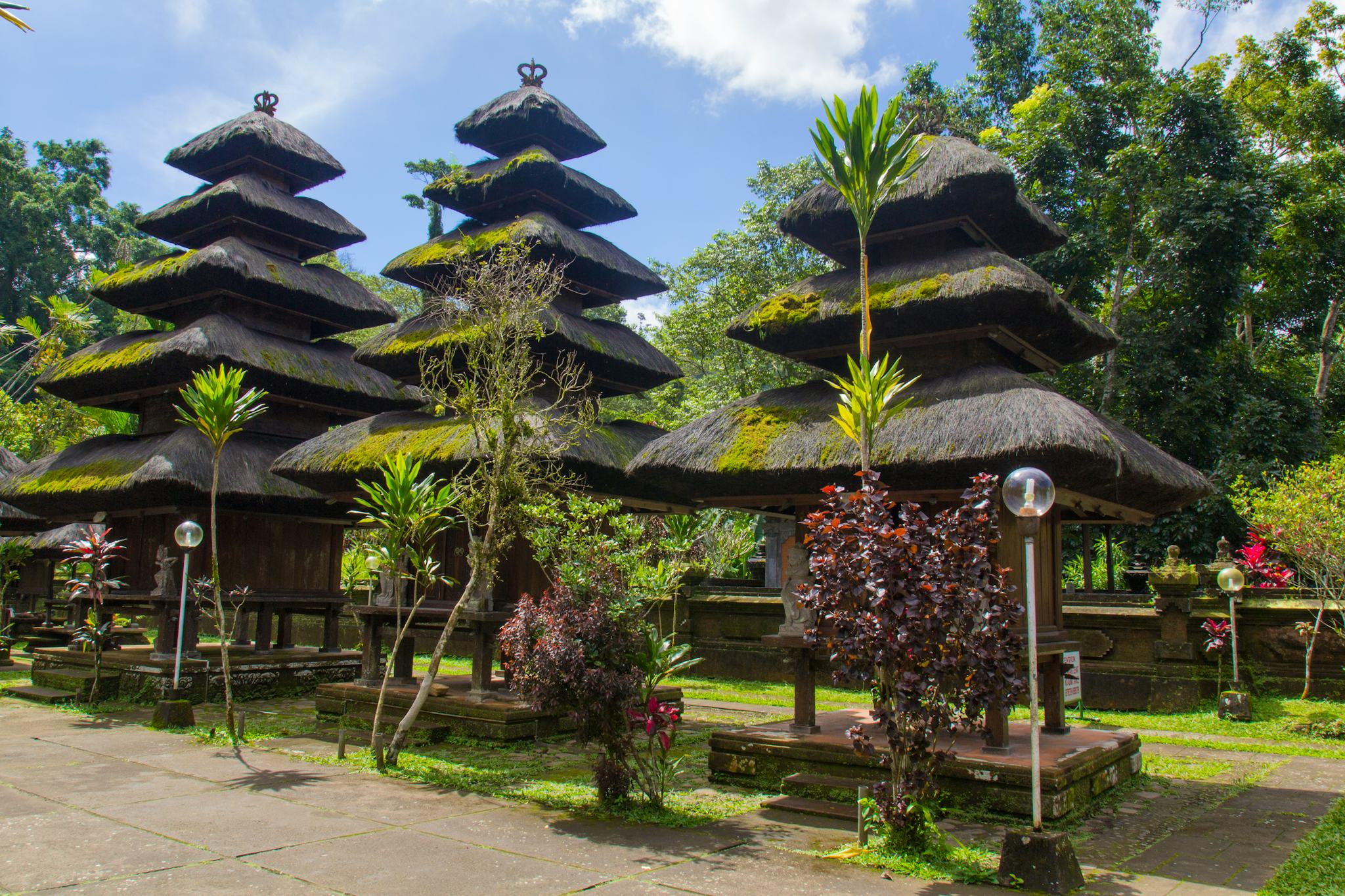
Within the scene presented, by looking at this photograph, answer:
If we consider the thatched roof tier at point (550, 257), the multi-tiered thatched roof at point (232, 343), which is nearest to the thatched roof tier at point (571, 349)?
the thatched roof tier at point (550, 257)

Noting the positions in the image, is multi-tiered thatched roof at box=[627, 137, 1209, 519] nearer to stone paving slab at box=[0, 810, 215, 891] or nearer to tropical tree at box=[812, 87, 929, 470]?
tropical tree at box=[812, 87, 929, 470]

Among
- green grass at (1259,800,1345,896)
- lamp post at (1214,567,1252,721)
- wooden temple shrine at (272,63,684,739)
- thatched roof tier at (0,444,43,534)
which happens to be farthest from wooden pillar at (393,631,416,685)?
thatched roof tier at (0,444,43,534)

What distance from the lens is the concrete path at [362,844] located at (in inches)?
207

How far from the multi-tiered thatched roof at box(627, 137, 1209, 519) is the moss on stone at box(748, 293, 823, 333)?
17 mm

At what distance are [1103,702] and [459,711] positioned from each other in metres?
10.2

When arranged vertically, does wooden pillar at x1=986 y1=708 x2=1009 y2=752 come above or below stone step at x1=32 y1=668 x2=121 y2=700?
above

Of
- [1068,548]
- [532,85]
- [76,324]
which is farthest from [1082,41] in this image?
[76,324]

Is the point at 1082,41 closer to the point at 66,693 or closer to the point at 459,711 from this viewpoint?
the point at 459,711

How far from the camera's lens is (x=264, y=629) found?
15.7 meters

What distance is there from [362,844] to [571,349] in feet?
27.8

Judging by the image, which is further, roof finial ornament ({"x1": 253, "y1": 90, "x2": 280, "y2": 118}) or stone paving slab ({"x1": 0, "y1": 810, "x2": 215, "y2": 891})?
roof finial ornament ({"x1": 253, "y1": 90, "x2": 280, "y2": 118})

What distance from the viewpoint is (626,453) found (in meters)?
13.1

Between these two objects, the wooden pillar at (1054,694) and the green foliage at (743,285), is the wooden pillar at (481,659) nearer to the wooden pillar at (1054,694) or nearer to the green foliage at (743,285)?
the wooden pillar at (1054,694)

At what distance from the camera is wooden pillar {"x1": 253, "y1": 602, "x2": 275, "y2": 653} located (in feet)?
51.1
